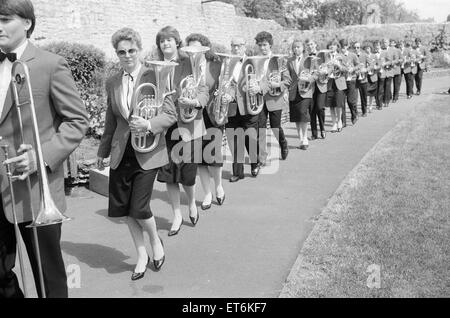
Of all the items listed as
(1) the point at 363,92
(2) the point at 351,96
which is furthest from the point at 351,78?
(1) the point at 363,92

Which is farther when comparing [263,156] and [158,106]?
[263,156]

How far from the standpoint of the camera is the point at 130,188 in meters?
4.16

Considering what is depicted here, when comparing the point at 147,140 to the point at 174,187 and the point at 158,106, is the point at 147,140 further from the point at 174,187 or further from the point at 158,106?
the point at 174,187

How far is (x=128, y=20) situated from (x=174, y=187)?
15727 millimetres

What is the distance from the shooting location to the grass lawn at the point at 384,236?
3.79 meters

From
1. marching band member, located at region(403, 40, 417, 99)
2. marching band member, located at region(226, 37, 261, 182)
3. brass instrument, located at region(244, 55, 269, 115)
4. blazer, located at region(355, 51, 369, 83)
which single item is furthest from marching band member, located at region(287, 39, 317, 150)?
marching band member, located at region(403, 40, 417, 99)

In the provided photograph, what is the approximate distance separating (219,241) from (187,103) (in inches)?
55.8

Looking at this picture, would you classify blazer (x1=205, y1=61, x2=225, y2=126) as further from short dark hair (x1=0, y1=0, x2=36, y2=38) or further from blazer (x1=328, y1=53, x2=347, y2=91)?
blazer (x1=328, y1=53, x2=347, y2=91)

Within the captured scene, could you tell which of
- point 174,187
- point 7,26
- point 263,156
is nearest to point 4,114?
point 7,26

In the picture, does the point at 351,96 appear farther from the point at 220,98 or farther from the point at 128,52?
the point at 128,52

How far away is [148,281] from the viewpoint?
413 cm

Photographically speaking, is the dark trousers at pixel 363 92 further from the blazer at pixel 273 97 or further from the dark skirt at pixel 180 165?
the dark skirt at pixel 180 165

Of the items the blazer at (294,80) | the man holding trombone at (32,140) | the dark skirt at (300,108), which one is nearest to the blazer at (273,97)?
the blazer at (294,80)

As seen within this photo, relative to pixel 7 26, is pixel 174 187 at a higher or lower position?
lower
